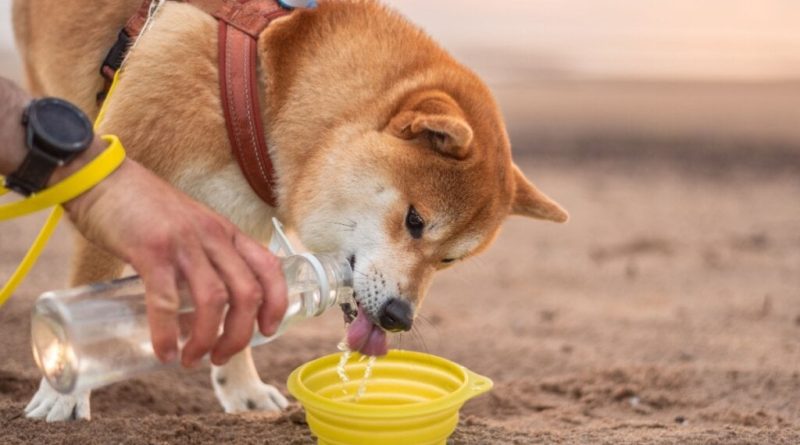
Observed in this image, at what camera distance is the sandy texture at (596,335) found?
3037 millimetres

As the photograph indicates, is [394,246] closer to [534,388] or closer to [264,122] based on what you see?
[264,122]

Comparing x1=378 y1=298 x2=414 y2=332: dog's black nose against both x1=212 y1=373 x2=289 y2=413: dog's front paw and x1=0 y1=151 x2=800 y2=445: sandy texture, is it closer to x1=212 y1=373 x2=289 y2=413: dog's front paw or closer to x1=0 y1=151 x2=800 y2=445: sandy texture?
x1=0 y1=151 x2=800 y2=445: sandy texture

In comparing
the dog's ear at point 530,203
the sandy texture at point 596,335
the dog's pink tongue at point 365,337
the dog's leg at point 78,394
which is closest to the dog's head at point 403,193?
the dog's pink tongue at point 365,337

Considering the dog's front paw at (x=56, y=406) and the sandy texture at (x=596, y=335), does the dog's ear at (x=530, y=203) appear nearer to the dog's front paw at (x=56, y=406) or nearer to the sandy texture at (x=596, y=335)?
the sandy texture at (x=596, y=335)

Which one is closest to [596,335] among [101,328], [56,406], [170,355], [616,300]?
[616,300]

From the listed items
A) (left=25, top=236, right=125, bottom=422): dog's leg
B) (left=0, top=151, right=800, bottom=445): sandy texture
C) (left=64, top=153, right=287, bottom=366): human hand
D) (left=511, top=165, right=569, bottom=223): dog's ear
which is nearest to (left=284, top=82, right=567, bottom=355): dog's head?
(left=511, top=165, right=569, bottom=223): dog's ear

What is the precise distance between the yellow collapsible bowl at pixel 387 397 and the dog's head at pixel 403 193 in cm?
23

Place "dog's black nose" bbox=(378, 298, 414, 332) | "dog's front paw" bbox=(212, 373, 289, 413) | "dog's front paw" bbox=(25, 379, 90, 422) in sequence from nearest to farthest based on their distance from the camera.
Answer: "dog's black nose" bbox=(378, 298, 414, 332) → "dog's front paw" bbox=(25, 379, 90, 422) → "dog's front paw" bbox=(212, 373, 289, 413)

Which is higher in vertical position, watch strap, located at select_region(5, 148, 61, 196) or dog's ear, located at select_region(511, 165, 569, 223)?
watch strap, located at select_region(5, 148, 61, 196)

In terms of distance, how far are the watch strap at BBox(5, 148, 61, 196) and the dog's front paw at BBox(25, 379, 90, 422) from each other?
1422mm

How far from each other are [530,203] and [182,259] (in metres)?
2.30

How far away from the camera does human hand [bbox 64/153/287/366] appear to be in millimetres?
1684

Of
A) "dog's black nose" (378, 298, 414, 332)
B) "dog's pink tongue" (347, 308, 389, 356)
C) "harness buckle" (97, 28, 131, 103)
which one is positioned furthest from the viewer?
"harness buckle" (97, 28, 131, 103)

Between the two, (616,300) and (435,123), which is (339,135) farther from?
(616,300)
